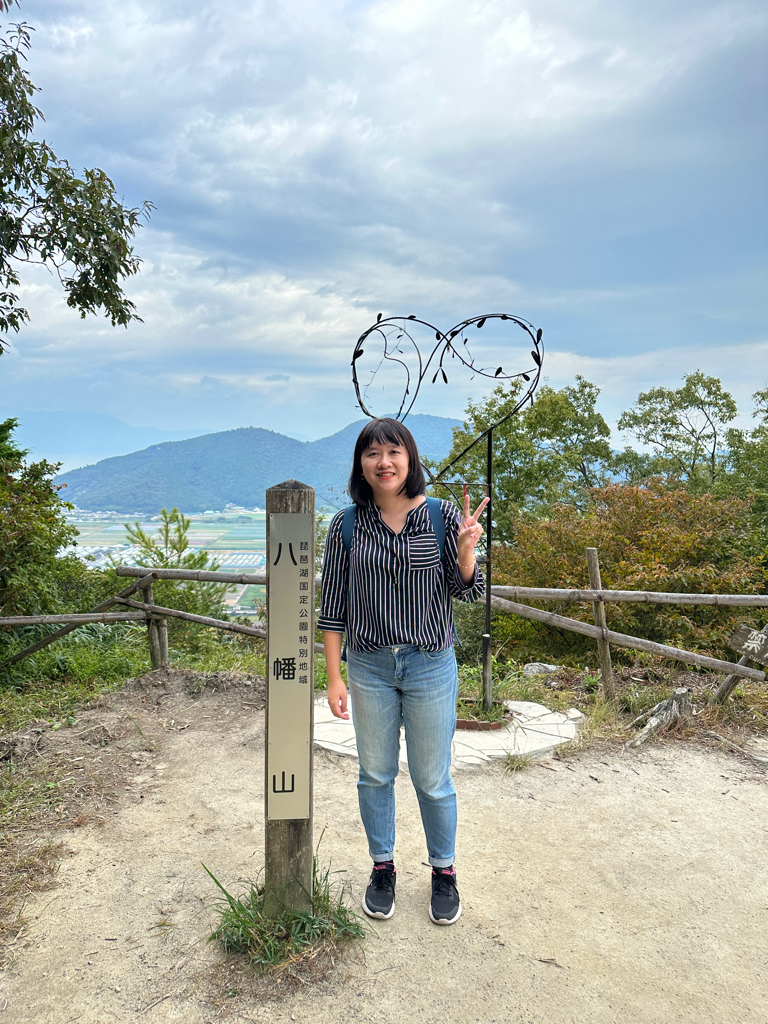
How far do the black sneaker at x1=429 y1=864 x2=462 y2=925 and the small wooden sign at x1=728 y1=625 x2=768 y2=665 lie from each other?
110 inches

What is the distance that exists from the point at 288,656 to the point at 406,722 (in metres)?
0.46

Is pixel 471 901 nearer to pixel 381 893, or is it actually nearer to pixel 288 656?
pixel 381 893

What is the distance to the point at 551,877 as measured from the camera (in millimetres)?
2795

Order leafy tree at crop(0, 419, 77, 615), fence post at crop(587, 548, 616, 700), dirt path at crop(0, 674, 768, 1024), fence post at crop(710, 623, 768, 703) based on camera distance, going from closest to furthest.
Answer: dirt path at crop(0, 674, 768, 1024)
fence post at crop(710, 623, 768, 703)
fence post at crop(587, 548, 616, 700)
leafy tree at crop(0, 419, 77, 615)

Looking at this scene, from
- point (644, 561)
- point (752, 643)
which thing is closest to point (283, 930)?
point (752, 643)

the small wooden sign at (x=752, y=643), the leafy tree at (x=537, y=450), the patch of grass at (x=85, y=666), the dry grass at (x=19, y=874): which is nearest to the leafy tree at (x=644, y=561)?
the small wooden sign at (x=752, y=643)

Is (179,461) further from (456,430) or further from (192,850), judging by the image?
(192,850)

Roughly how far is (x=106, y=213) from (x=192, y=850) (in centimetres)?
438

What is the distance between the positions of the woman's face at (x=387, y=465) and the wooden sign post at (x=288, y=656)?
0.22 metres

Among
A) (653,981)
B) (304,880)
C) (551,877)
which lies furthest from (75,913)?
(653,981)

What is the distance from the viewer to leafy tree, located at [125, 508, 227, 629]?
339 inches

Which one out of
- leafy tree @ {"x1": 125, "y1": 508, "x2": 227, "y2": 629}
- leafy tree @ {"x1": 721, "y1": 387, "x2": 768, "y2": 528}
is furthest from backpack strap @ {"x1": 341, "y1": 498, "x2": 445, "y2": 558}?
leafy tree @ {"x1": 721, "y1": 387, "x2": 768, "y2": 528}

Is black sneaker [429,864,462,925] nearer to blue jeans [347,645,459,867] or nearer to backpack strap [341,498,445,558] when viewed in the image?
blue jeans [347,645,459,867]

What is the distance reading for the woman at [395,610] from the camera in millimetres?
2189
